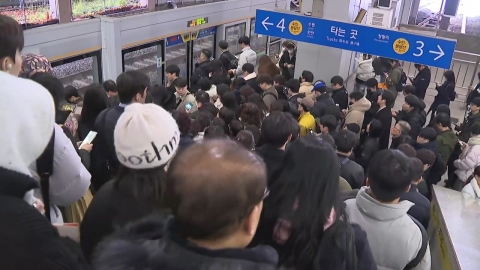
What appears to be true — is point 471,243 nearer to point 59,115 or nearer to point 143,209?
point 143,209

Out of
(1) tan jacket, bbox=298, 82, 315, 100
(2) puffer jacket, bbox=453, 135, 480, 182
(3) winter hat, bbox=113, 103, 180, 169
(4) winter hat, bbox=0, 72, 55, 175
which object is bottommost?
(2) puffer jacket, bbox=453, 135, 480, 182

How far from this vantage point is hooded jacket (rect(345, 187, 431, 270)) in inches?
79.1

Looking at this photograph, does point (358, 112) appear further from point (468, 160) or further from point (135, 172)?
point (135, 172)

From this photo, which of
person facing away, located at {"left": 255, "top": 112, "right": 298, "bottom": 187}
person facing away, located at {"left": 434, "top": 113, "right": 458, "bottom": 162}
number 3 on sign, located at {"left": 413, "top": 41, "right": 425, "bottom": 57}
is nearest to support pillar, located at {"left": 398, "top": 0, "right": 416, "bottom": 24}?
number 3 on sign, located at {"left": 413, "top": 41, "right": 425, "bottom": 57}

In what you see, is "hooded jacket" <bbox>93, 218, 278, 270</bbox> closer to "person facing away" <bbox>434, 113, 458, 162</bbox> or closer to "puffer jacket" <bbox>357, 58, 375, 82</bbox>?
"person facing away" <bbox>434, 113, 458, 162</bbox>

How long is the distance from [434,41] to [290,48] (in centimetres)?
331

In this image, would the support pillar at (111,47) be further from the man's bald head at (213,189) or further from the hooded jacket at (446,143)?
the man's bald head at (213,189)

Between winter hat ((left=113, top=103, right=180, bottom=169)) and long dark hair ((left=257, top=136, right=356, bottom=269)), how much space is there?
46 centimetres

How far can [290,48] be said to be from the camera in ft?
28.3

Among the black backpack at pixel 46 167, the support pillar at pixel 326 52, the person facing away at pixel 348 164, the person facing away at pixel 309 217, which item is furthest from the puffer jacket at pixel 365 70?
the black backpack at pixel 46 167

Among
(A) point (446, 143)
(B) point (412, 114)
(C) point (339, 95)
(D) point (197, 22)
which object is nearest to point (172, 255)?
(A) point (446, 143)

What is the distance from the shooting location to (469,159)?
420 centimetres

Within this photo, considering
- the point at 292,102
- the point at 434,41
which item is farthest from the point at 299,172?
the point at 434,41

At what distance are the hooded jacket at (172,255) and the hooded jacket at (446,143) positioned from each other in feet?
13.2
